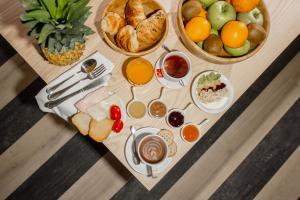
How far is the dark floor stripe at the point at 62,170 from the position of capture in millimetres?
2000

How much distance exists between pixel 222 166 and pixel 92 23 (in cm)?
125

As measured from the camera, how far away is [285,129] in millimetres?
2285

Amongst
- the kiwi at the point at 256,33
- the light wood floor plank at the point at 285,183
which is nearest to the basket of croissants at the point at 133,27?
the kiwi at the point at 256,33

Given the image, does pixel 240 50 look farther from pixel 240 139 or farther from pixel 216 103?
pixel 240 139

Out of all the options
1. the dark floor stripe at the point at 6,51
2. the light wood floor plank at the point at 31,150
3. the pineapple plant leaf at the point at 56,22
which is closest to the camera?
the pineapple plant leaf at the point at 56,22

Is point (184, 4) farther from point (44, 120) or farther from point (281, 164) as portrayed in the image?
point (281, 164)

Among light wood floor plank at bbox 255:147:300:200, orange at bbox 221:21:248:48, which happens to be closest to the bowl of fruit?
orange at bbox 221:21:248:48

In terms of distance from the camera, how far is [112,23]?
1.26 metres

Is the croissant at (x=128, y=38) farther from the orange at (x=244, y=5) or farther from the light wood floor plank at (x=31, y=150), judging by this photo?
the light wood floor plank at (x=31, y=150)

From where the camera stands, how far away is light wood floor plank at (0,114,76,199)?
1.99 m

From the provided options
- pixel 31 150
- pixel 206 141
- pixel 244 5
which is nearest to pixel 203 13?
pixel 244 5

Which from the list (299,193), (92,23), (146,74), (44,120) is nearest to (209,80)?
(146,74)

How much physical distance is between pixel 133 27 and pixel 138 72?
0.17 m

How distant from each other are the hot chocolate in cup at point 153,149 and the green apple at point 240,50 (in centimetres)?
42
